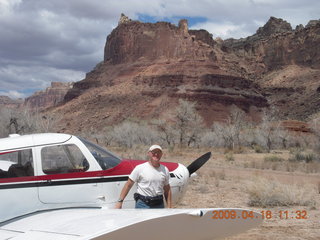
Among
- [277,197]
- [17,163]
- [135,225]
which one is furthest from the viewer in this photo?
[277,197]

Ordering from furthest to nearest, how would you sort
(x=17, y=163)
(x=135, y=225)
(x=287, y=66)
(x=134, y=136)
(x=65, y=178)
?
(x=287, y=66), (x=134, y=136), (x=65, y=178), (x=17, y=163), (x=135, y=225)

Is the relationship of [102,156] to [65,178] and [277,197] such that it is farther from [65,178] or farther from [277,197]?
[277,197]

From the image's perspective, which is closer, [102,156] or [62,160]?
[62,160]

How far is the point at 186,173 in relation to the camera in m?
6.97

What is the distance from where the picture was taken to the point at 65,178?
5.48 meters

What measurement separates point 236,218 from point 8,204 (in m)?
3.07

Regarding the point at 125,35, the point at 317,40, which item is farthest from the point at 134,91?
the point at 317,40

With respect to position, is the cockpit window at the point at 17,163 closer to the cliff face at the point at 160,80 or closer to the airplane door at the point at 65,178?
the airplane door at the point at 65,178

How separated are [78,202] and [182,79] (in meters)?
91.7

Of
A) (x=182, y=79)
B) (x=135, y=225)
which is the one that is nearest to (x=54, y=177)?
(x=135, y=225)

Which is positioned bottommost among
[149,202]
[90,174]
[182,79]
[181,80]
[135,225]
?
[149,202]

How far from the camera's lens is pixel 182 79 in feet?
315

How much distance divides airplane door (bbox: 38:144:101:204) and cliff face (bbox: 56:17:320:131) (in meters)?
77.4

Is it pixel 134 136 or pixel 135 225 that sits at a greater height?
pixel 134 136
